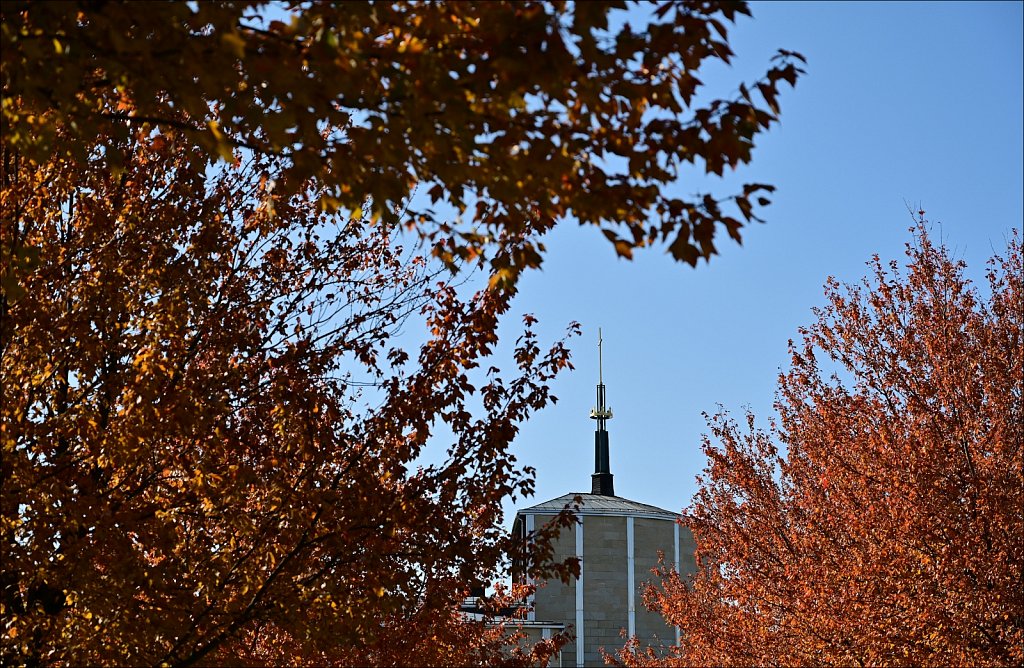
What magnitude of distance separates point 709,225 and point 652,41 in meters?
0.88

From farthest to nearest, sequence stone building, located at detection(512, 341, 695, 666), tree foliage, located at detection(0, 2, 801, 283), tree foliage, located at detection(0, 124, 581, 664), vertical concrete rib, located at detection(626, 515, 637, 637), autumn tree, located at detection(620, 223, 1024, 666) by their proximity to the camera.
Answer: vertical concrete rib, located at detection(626, 515, 637, 637)
stone building, located at detection(512, 341, 695, 666)
autumn tree, located at detection(620, 223, 1024, 666)
tree foliage, located at detection(0, 124, 581, 664)
tree foliage, located at detection(0, 2, 801, 283)

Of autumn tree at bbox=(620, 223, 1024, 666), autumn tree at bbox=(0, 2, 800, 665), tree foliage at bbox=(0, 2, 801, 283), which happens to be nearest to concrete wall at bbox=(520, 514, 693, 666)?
autumn tree at bbox=(620, 223, 1024, 666)

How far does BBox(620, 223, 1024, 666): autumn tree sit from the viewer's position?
41.0 ft

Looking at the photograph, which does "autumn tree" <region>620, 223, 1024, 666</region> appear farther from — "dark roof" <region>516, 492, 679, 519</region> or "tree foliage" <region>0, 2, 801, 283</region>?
"dark roof" <region>516, 492, 679, 519</region>

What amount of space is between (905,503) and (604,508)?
1304 inches

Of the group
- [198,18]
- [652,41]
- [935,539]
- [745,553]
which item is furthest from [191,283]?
[745,553]

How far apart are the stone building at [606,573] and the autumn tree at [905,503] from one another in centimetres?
2494

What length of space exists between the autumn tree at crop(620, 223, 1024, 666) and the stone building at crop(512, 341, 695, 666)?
81.8ft

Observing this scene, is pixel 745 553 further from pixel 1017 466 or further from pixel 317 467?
pixel 317 467

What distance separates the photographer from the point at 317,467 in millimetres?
8891

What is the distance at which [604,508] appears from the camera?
150 ft

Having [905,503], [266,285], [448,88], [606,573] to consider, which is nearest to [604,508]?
[606,573]

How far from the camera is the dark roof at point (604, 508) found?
149 ft

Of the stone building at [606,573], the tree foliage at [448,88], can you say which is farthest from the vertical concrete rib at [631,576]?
the tree foliage at [448,88]
